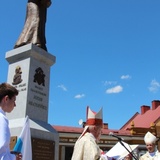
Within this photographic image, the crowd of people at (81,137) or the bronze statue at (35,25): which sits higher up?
the bronze statue at (35,25)

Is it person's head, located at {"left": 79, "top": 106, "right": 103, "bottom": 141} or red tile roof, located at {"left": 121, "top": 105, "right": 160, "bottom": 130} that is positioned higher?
red tile roof, located at {"left": 121, "top": 105, "right": 160, "bottom": 130}

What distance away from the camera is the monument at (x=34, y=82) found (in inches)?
242

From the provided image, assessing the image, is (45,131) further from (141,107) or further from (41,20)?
(141,107)

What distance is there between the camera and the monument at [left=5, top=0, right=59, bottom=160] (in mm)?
6152

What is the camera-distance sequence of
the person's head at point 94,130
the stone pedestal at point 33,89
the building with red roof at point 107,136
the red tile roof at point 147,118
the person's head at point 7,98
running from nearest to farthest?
the person's head at point 7,98 < the person's head at point 94,130 < the stone pedestal at point 33,89 < the building with red roof at point 107,136 < the red tile roof at point 147,118

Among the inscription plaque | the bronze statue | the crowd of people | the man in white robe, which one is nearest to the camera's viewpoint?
the crowd of people

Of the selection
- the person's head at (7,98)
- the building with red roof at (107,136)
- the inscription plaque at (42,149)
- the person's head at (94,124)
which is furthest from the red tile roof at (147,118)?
the person's head at (7,98)

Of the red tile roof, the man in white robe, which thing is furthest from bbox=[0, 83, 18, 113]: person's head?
the red tile roof

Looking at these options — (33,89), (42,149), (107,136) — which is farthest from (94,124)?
(107,136)

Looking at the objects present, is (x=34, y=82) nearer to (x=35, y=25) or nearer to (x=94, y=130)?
(x=35, y=25)

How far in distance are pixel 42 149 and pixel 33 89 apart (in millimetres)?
1362

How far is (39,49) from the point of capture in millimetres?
6953

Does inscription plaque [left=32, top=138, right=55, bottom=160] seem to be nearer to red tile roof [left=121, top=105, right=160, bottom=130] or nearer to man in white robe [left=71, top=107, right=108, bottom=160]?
man in white robe [left=71, top=107, right=108, bottom=160]

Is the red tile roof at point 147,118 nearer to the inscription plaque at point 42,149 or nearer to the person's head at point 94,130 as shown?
the inscription plaque at point 42,149
